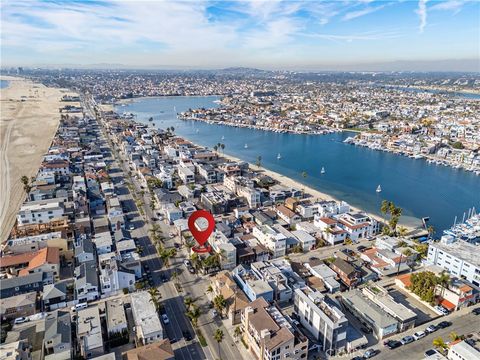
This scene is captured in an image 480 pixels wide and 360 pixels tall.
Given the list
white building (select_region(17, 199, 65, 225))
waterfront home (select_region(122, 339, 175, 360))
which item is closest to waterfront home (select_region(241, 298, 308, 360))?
waterfront home (select_region(122, 339, 175, 360))

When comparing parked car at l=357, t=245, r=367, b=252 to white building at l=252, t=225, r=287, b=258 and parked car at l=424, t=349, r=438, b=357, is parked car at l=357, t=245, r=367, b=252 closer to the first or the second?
white building at l=252, t=225, r=287, b=258

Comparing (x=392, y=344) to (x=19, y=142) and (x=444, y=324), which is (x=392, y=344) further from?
(x=19, y=142)

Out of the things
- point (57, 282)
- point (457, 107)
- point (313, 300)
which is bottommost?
point (57, 282)

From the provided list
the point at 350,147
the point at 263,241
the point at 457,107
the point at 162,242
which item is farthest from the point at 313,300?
the point at 457,107

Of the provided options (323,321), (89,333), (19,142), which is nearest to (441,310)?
(323,321)

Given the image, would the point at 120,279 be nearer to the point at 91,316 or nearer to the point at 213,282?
the point at 91,316

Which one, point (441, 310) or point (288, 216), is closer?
point (441, 310)
